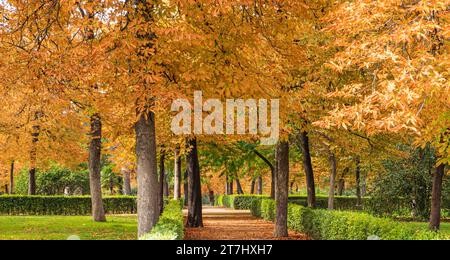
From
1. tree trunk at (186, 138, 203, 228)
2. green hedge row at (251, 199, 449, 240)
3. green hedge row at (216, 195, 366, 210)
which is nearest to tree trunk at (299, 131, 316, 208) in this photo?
green hedge row at (251, 199, 449, 240)

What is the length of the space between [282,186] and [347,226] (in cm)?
472

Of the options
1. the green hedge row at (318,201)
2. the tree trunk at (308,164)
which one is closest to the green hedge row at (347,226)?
the tree trunk at (308,164)

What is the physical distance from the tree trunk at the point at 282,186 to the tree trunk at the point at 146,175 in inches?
298

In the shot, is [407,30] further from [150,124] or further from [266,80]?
[150,124]

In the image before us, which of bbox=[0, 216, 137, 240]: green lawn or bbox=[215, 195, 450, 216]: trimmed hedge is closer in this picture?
bbox=[0, 216, 137, 240]: green lawn

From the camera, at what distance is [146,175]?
1186 cm

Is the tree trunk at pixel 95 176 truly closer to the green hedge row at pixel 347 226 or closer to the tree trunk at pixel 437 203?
the green hedge row at pixel 347 226

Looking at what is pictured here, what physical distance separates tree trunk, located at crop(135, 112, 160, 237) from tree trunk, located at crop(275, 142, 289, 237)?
7561mm

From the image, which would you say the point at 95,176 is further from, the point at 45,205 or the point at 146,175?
the point at 146,175

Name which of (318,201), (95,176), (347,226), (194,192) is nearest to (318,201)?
(318,201)

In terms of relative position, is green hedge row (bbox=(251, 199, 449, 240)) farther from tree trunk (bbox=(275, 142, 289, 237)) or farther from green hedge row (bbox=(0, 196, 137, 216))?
green hedge row (bbox=(0, 196, 137, 216))

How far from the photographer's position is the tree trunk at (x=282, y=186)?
18719 mm

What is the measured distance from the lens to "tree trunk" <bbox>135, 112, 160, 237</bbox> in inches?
468

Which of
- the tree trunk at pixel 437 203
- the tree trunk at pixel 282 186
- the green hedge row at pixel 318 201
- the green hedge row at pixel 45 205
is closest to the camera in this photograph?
the tree trunk at pixel 282 186
